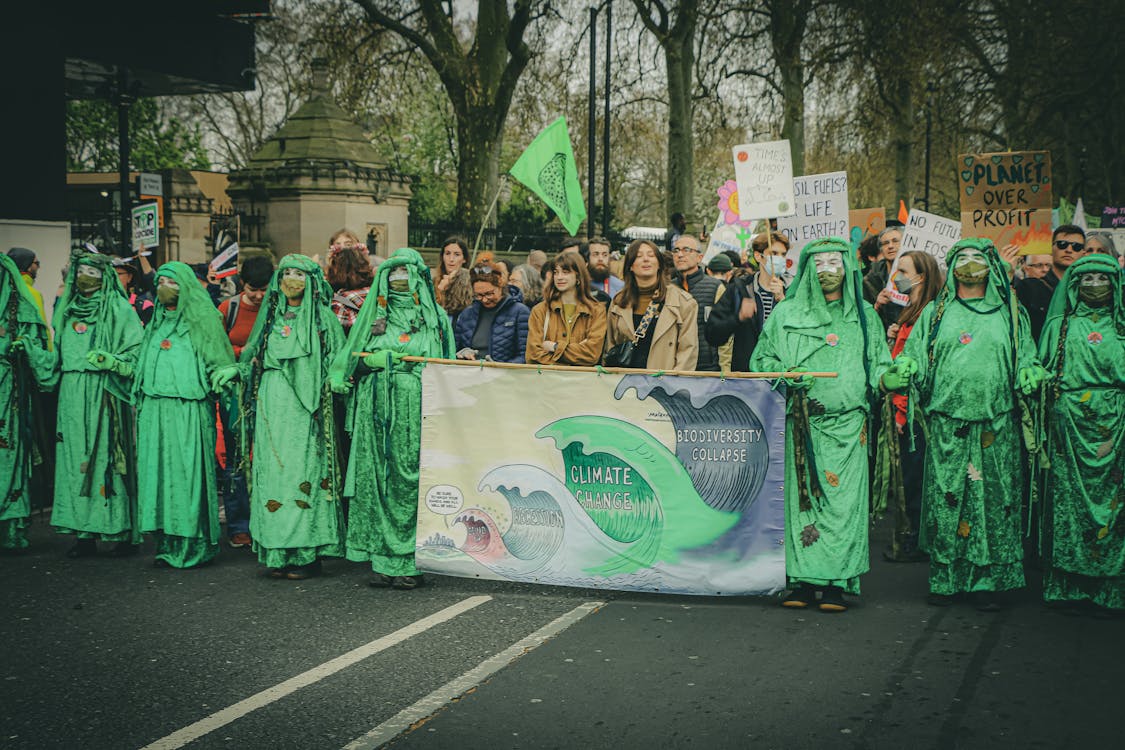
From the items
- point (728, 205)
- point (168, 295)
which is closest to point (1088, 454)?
point (168, 295)

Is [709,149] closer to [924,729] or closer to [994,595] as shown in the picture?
[994,595]

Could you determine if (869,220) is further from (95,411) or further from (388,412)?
(95,411)

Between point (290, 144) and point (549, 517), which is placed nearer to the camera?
point (549, 517)

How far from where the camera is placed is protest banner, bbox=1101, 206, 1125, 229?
20594 millimetres

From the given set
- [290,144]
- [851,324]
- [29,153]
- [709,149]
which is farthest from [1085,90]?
[851,324]

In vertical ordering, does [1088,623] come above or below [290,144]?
below

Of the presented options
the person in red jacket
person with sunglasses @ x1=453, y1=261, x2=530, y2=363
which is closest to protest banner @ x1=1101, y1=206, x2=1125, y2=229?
person with sunglasses @ x1=453, y1=261, x2=530, y2=363

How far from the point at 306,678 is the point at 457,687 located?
672 millimetres

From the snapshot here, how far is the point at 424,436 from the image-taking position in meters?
7.25

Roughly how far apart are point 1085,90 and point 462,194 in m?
15.8

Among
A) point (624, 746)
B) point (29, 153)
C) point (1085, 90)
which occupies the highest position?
point (1085, 90)

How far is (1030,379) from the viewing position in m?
6.69

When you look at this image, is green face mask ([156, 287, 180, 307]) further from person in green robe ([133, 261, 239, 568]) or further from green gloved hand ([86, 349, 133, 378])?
green gloved hand ([86, 349, 133, 378])

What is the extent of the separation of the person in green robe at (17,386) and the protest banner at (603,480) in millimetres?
2899
